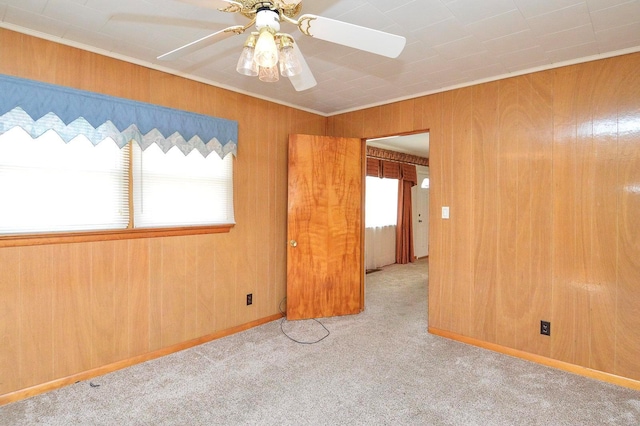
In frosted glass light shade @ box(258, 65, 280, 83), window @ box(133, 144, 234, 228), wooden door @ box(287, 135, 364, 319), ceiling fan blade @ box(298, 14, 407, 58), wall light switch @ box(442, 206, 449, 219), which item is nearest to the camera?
ceiling fan blade @ box(298, 14, 407, 58)

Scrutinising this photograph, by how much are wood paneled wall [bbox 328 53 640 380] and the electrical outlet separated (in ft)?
0.10

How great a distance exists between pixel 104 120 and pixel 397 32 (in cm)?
212

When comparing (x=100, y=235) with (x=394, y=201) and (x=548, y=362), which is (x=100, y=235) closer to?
(x=548, y=362)

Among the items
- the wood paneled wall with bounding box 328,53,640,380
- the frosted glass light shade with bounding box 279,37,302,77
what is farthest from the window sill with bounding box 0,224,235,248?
the wood paneled wall with bounding box 328,53,640,380

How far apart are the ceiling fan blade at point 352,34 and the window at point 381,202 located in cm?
449

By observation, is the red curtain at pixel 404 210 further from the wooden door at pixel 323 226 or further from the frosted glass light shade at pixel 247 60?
the frosted glass light shade at pixel 247 60

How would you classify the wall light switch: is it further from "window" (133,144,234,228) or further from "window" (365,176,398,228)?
"window" (365,176,398,228)

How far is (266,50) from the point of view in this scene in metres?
1.37

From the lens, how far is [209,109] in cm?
310

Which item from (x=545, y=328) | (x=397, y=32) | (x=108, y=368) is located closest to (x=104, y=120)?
(x=108, y=368)

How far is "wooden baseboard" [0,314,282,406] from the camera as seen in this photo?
7.09ft

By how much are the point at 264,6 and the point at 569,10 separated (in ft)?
5.73

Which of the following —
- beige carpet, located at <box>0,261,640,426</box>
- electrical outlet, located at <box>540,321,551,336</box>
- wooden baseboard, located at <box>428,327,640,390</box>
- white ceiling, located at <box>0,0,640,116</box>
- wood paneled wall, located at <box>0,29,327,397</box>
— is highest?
white ceiling, located at <box>0,0,640,116</box>

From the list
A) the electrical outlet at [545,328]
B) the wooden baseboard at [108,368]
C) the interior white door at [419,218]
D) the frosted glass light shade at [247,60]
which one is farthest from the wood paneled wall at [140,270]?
the interior white door at [419,218]
